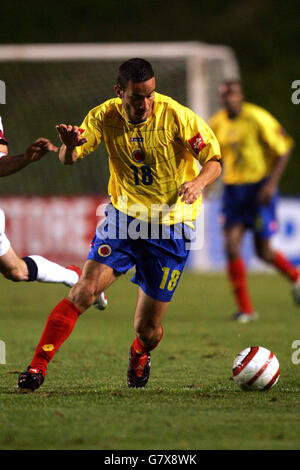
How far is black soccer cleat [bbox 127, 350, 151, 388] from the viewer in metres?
5.01

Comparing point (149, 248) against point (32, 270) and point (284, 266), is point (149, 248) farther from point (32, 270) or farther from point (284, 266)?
point (284, 266)

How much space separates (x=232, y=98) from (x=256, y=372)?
4860 millimetres

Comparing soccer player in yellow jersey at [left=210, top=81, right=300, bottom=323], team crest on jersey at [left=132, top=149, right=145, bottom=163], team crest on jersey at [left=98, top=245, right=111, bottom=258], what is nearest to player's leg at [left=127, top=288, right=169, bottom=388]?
team crest on jersey at [left=98, top=245, right=111, bottom=258]

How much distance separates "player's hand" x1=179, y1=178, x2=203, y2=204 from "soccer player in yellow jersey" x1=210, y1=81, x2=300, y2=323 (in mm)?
4103

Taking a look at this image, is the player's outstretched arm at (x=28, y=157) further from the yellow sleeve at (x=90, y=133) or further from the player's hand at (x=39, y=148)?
the yellow sleeve at (x=90, y=133)

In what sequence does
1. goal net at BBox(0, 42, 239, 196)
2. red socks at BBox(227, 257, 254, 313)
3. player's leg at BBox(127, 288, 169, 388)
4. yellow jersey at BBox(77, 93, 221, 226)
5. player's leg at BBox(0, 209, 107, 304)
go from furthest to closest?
goal net at BBox(0, 42, 239, 196) < red socks at BBox(227, 257, 254, 313) < player's leg at BBox(0, 209, 107, 304) < player's leg at BBox(127, 288, 169, 388) < yellow jersey at BBox(77, 93, 221, 226)

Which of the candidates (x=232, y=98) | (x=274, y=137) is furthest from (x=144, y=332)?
(x=232, y=98)

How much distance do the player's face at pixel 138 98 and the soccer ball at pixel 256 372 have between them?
1479mm

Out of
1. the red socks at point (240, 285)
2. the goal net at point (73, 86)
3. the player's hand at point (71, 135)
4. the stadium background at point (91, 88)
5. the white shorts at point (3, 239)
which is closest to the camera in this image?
the player's hand at point (71, 135)

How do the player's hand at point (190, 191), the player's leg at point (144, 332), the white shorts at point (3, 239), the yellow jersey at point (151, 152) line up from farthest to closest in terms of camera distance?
1. the white shorts at point (3, 239)
2. the player's leg at point (144, 332)
3. the yellow jersey at point (151, 152)
4. the player's hand at point (190, 191)

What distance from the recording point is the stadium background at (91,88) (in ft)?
44.4

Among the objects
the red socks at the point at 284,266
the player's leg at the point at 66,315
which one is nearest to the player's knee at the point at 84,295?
the player's leg at the point at 66,315

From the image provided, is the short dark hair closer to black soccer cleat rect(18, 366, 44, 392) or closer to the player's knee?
the player's knee
